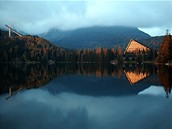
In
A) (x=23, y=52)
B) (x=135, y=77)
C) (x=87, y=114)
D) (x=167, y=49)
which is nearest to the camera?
(x=87, y=114)

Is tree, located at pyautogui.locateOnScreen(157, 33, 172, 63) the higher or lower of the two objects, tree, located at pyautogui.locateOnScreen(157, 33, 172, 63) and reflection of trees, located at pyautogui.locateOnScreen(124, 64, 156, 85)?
the higher

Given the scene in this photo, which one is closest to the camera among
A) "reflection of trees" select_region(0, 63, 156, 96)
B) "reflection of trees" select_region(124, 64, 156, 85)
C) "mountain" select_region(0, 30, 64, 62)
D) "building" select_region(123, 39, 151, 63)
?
"reflection of trees" select_region(0, 63, 156, 96)

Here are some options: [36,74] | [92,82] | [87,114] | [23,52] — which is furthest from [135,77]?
[23,52]

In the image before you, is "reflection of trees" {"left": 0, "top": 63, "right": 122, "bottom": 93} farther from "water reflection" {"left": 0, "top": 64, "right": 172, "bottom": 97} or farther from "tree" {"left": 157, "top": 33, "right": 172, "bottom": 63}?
"tree" {"left": 157, "top": 33, "right": 172, "bottom": 63}

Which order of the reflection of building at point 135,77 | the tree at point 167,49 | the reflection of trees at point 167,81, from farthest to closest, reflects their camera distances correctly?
the tree at point 167,49, the reflection of building at point 135,77, the reflection of trees at point 167,81

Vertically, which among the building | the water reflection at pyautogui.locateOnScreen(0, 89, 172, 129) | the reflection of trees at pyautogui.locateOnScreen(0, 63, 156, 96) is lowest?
the reflection of trees at pyautogui.locateOnScreen(0, 63, 156, 96)

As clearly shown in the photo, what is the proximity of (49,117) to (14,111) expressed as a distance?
3.04 m

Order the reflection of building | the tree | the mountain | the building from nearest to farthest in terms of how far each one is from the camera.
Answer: the reflection of building, the tree, the building, the mountain

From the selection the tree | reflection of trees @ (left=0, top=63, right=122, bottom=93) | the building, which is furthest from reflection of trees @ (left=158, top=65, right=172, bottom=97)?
the building

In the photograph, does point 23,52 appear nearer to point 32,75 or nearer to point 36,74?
point 36,74

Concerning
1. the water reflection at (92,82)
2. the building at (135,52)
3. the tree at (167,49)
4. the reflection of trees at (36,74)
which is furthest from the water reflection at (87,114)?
the building at (135,52)

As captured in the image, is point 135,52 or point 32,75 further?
point 135,52

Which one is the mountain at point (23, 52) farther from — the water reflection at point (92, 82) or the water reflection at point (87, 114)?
the water reflection at point (87, 114)

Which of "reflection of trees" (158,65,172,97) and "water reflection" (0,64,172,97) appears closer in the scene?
"reflection of trees" (158,65,172,97)
